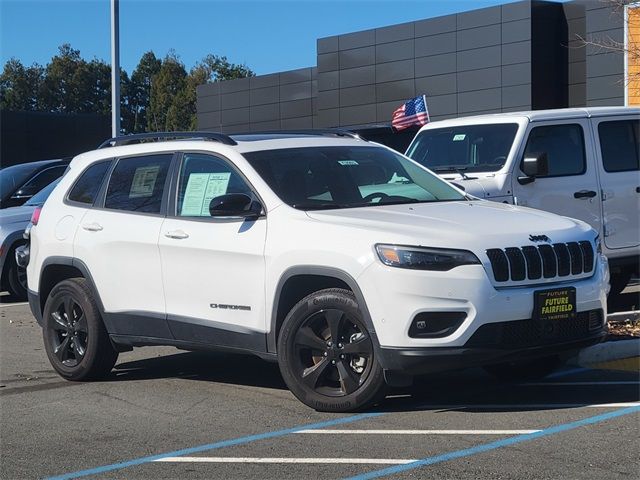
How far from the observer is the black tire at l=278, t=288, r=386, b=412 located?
21.3ft

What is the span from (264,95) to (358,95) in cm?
679

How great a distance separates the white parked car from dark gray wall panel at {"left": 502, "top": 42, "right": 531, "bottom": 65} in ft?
71.7

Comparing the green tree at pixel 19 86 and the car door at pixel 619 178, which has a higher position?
the green tree at pixel 19 86

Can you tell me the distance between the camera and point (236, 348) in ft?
23.7

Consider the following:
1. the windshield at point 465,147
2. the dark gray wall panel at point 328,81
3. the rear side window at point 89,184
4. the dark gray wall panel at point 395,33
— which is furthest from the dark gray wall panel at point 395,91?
the rear side window at point 89,184

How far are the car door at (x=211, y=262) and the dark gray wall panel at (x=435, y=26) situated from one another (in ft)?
93.9

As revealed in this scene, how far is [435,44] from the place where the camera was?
35.9 metres

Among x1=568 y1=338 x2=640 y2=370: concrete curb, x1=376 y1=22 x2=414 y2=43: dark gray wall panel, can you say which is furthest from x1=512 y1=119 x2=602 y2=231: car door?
x1=376 y1=22 x2=414 y2=43: dark gray wall panel

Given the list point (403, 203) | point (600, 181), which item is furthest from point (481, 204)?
point (600, 181)

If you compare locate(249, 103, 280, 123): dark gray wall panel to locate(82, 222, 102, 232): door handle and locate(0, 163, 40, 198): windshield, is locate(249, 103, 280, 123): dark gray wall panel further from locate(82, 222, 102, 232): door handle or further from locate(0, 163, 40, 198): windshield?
locate(82, 222, 102, 232): door handle

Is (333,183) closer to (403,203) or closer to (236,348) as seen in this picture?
(403,203)

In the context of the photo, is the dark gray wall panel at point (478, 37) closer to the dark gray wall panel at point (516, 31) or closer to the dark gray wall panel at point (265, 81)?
the dark gray wall panel at point (516, 31)

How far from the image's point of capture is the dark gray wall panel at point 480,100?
111ft

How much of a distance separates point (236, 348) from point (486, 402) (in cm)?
175
